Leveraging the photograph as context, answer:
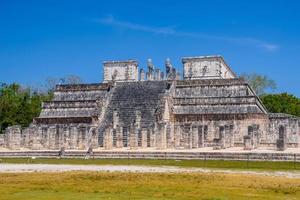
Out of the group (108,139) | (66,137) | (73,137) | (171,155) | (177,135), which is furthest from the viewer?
(66,137)

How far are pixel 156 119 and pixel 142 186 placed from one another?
2830cm

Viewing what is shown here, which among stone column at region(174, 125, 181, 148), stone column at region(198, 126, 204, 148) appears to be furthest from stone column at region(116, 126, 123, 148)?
stone column at region(198, 126, 204, 148)

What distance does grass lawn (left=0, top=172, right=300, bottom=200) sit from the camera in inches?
717

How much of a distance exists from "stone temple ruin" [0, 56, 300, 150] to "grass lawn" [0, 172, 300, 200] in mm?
18439

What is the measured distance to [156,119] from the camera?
49.1 m

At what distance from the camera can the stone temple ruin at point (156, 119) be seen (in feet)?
151

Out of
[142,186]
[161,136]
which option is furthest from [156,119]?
[142,186]

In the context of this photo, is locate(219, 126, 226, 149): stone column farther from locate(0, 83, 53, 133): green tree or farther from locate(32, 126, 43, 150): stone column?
locate(0, 83, 53, 133): green tree

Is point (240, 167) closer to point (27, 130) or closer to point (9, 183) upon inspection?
point (9, 183)

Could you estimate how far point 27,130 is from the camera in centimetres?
4928

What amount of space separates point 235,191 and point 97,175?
783 centimetres

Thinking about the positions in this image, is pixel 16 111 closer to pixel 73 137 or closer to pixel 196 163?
pixel 73 137

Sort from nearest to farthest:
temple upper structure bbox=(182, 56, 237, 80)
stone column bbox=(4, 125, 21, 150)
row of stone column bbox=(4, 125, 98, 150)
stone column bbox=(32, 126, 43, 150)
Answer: row of stone column bbox=(4, 125, 98, 150) → stone column bbox=(32, 126, 43, 150) → stone column bbox=(4, 125, 21, 150) → temple upper structure bbox=(182, 56, 237, 80)

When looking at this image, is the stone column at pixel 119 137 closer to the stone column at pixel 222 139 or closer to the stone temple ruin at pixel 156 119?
the stone temple ruin at pixel 156 119
